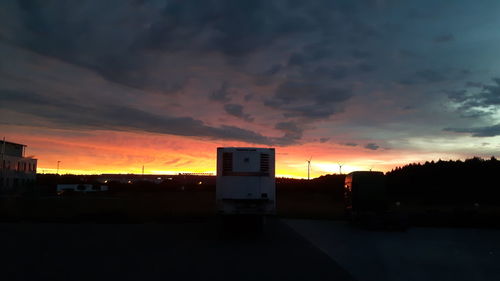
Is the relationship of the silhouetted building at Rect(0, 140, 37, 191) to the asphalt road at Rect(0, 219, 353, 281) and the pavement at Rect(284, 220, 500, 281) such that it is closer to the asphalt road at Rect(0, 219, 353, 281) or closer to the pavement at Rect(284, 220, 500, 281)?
the asphalt road at Rect(0, 219, 353, 281)

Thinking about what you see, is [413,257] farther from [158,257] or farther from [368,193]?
[368,193]

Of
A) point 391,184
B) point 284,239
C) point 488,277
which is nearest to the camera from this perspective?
point 488,277

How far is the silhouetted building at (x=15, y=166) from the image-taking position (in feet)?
247

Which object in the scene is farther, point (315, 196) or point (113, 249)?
point (315, 196)

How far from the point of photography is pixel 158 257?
13.1 meters

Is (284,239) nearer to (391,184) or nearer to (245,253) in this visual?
(245,253)

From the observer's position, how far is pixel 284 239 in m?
18.8

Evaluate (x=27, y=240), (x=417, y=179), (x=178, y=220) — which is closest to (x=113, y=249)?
(x=27, y=240)

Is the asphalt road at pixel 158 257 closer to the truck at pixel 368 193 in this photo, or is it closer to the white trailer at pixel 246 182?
the white trailer at pixel 246 182

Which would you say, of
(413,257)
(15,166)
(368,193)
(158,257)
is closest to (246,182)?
(158,257)

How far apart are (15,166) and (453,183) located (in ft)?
262

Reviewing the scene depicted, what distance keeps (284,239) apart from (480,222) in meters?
17.7

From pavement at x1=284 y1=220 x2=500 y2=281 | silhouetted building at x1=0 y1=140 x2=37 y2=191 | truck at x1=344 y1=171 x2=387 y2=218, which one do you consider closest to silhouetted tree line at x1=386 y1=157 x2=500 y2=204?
truck at x1=344 y1=171 x2=387 y2=218

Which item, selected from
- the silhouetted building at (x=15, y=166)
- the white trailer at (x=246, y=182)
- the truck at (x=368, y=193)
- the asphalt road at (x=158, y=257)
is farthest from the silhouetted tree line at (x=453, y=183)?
the silhouetted building at (x=15, y=166)
